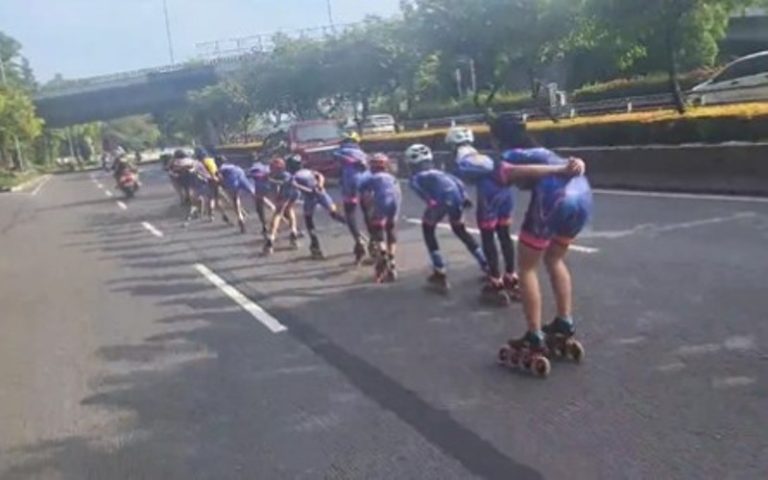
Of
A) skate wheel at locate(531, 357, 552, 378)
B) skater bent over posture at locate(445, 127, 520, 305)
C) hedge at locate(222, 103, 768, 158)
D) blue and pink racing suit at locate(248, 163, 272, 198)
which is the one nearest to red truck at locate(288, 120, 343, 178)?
hedge at locate(222, 103, 768, 158)

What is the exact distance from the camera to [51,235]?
19.9 meters

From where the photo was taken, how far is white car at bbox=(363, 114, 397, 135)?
44.7 metres

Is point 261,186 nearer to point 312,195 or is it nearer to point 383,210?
point 312,195

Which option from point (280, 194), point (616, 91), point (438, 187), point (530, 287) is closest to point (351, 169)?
point (280, 194)

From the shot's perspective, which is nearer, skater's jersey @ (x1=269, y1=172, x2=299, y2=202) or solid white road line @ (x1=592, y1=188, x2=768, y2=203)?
solid white road line @ (x1=592, y1=188, x2=768, y2=203)

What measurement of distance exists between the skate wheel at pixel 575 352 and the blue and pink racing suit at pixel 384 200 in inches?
153

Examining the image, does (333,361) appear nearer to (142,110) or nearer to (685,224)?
(685,224)

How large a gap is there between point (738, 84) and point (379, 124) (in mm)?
25355

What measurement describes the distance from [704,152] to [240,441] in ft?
34.2

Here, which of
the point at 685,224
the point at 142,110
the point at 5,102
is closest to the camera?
the point at 685,224

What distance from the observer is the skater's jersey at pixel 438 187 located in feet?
28.0

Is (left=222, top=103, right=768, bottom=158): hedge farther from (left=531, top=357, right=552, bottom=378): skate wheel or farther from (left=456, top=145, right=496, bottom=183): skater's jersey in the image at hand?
(left=531, top=357, right=552, bottom=378): skate wheel

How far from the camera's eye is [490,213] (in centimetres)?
798

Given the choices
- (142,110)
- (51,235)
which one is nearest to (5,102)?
(142,110)
